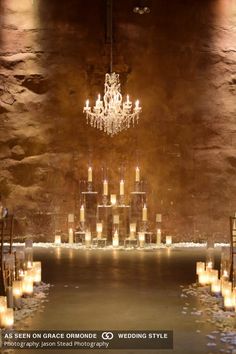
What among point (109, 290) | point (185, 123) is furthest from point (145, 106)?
point (109, 290)

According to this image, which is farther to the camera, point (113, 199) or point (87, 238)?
point (113, 199)

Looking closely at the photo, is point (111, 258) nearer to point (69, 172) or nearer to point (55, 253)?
point (55, 253)

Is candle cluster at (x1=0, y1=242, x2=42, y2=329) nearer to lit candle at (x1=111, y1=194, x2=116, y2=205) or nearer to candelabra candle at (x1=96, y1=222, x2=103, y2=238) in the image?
candelabra candle at (x1=96, y1=222, x2=103, y2=238)

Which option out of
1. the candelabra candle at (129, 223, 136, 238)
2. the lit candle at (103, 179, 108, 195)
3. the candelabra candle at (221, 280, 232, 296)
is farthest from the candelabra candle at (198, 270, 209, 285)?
the lit candle at (103, 179, 108, 195)

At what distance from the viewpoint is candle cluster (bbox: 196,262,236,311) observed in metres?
4.63

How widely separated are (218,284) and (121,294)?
898 mm

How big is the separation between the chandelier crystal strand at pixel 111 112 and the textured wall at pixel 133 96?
191 millimetres

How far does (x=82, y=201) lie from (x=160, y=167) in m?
1.54

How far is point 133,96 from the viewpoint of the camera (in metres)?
10.7

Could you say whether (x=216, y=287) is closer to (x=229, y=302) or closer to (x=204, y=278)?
(x=204, y=278)

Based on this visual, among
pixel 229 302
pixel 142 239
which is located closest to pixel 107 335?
pixel 229 302

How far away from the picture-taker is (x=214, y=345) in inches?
143

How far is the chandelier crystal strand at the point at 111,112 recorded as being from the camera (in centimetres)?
974

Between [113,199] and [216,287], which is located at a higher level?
[113,199]
